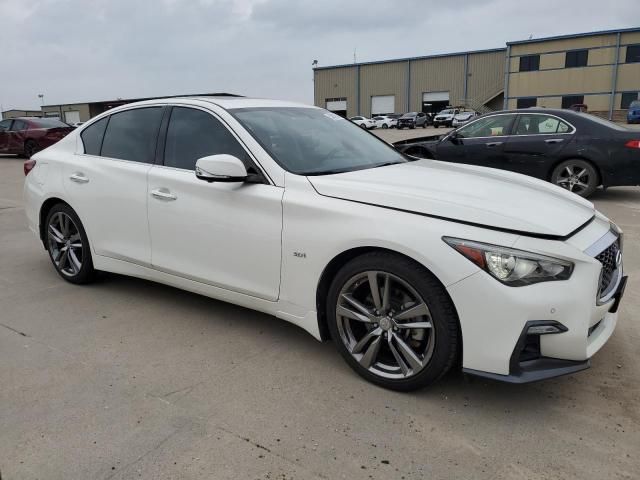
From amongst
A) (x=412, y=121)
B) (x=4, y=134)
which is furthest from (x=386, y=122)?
(x=4, y=134)

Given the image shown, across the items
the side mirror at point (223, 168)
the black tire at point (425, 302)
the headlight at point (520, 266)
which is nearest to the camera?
the headlight at point (520, 266)

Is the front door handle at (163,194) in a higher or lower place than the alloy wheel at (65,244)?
higher

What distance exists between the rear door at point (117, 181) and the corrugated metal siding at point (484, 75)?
2325 inches

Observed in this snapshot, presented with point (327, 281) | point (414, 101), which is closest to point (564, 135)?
point (327, 281)

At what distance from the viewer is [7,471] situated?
237 cm

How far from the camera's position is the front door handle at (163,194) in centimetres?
371

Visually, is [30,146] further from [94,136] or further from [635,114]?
[635,114]

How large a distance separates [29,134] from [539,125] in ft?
51.1

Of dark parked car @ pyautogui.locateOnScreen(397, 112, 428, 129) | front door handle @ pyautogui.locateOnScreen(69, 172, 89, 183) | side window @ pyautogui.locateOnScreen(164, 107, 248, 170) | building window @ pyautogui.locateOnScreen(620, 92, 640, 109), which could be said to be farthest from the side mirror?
building window @ pyautogui.locateOnScreen(620, 92, 640, 109)

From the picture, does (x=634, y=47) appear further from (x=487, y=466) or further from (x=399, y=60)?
(x=487, y=466)

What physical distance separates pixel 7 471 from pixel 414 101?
214 feet

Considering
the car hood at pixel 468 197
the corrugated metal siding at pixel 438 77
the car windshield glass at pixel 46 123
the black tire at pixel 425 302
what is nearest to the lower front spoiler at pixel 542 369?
the black tire at pixel 425 302

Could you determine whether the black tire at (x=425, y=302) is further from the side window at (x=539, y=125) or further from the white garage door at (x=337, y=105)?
the white garage door at (x=337, y=105)

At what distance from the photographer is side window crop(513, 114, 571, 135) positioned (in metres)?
8.34
